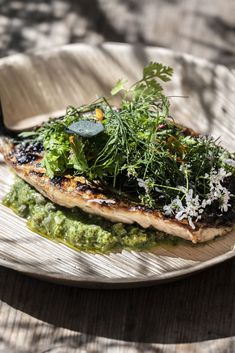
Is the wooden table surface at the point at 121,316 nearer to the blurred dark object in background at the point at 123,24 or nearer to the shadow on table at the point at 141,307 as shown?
the shadow on table at the point at 141,307

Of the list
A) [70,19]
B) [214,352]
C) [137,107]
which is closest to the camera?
[214,352]

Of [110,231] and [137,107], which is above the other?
[137,107]

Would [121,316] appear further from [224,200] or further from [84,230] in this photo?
[224,200]

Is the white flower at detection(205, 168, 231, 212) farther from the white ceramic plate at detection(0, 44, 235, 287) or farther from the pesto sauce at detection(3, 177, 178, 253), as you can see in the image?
the white ceramic plate at detection(0, 44, 235, 287)

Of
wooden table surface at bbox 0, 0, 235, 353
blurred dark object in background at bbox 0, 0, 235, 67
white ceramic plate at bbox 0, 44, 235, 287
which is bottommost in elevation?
wooden table surface at bbox 0, 0, 235, 353

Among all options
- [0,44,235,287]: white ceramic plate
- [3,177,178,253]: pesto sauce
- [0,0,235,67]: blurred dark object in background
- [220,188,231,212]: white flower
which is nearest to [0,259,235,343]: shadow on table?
[3,177,178,253]: pesto sauce

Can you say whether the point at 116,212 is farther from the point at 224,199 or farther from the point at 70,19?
the point at 70,19

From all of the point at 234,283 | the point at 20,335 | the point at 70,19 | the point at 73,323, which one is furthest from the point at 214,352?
the point at 70,19
